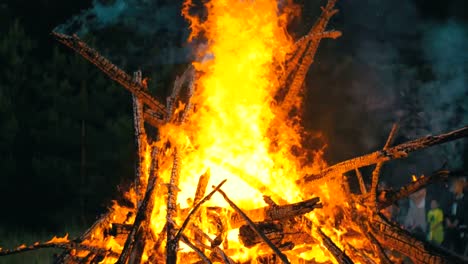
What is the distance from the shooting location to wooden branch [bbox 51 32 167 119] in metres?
3.62

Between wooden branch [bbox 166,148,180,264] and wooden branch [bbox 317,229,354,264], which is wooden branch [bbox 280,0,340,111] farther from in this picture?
wooden branch [bbox 317,229,354,264]

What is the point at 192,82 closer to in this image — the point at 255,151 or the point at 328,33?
the point at 255,151

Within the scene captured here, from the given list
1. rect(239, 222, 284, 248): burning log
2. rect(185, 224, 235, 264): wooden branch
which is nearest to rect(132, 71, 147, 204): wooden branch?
rect(185, 224, 235, 264): wooden branch

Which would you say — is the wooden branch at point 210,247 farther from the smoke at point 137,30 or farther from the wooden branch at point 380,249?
the smoke at point 137,30

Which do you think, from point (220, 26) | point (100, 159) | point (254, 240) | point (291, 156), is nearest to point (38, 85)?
point (100, 159)

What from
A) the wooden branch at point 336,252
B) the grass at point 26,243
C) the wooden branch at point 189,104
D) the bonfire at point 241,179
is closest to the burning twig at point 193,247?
the bonfire at point 241,179

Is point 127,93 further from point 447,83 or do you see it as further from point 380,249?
point 447,83

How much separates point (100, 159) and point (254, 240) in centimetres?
767

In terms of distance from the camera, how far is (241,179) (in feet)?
13.6

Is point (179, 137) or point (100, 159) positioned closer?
point (179, 137)

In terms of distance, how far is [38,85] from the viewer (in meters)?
10.1

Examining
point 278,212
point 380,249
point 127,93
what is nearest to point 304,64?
point 278,212

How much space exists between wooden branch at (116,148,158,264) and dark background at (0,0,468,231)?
6.46 metres

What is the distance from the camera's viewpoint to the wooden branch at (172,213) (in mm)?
3160
